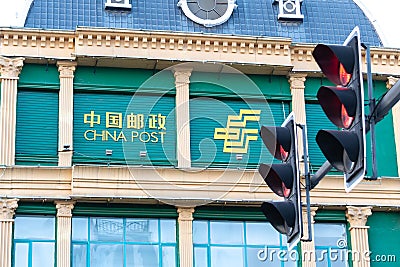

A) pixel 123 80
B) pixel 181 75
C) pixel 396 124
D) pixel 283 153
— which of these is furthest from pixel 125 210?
pixel 283 153

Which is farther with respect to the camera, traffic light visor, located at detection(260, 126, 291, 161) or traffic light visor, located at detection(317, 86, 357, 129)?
traffic light visor, located at detection(260, 126, 291, 161)

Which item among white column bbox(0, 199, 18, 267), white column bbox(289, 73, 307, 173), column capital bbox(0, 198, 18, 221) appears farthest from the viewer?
white column bbox(289, 73, 307, 173)

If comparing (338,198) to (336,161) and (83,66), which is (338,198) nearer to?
(83,66)

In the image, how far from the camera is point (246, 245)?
27.8 m

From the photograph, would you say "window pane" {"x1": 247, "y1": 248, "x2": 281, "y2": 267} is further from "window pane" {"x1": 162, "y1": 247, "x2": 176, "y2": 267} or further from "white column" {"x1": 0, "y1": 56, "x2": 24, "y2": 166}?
"white column" {"x1": 0, "y1": 56, "x2": 24, "y2": 166}

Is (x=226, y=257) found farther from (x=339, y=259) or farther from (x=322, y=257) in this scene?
(x=339, y=259)

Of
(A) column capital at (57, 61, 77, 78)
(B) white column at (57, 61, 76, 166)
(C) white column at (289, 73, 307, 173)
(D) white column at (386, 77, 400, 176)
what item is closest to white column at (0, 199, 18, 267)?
(B) white column at (57, 61, 76, 166)

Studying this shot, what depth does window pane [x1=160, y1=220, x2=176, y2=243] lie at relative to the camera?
27.3 m

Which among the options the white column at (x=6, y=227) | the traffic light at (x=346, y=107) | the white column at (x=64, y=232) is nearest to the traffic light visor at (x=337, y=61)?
the traffic light at (x=346, y=107)

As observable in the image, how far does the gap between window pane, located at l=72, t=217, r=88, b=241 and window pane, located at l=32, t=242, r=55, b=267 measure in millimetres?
A: 735

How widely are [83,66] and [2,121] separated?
3.13 meters

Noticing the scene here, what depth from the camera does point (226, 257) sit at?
2750cm

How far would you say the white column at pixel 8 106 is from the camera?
2716 centimetres

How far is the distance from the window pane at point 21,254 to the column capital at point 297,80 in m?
10.0
